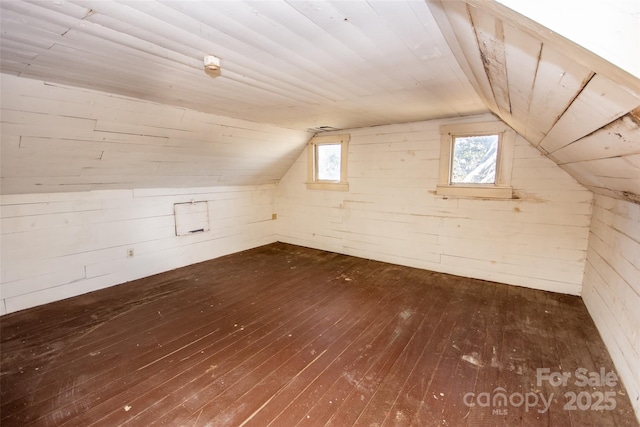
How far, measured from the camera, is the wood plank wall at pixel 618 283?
65.8 inches

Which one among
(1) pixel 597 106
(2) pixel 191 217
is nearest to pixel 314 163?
(2) pixel 191 217

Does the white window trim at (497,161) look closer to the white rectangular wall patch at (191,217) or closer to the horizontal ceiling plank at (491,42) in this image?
the horizontal ceiling plank at (491,42)

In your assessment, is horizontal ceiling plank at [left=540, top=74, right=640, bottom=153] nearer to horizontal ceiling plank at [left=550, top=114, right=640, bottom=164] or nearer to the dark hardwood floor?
horizontal ceiling plank at [left=550, top=114, right=640, bottom=164]

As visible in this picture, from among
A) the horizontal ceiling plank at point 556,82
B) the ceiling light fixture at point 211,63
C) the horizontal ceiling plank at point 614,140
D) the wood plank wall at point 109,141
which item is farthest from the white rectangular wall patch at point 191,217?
the horizontal ceiling plank at point 614,140

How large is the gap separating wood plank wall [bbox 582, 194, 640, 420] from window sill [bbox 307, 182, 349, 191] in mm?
2850

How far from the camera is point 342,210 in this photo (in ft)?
14.7

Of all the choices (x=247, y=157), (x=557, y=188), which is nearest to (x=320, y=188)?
(x=247, y=157)

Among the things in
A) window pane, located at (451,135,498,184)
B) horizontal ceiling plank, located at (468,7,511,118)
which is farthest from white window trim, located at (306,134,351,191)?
horizontal ceiling plank, located at (468,7,511,118)

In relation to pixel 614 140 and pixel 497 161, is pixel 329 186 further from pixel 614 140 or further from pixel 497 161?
pixel 614 140

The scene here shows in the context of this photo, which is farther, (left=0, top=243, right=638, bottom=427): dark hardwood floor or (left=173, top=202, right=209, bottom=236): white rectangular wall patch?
(left=173, top=202, right=209, bottom=236): white rectangular wall patch

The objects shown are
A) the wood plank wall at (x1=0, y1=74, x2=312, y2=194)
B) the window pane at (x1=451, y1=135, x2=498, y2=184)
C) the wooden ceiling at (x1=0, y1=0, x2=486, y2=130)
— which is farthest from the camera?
the window pane at (x1=451, y1=135, x2=498, y2=184)

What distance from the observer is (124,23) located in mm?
1309

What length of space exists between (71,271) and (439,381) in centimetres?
364

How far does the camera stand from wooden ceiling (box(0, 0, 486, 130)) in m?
1.23
